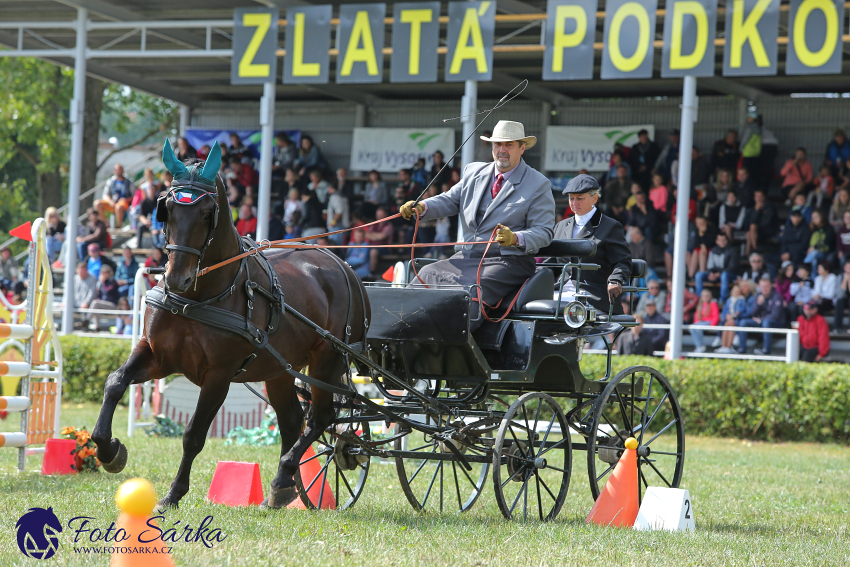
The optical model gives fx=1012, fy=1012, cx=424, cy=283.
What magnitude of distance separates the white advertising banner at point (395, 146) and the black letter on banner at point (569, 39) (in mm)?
7295

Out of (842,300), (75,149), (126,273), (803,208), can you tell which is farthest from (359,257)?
(842,300)

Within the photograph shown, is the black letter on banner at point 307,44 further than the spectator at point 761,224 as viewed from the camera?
No

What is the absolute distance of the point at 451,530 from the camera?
5852mm

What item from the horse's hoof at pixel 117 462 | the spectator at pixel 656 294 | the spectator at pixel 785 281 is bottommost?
the horse's hoof at pixel 117 462

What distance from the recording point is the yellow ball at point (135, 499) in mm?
3770

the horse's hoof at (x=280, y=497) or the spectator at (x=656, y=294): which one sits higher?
the spectator at (x=656, y=294)

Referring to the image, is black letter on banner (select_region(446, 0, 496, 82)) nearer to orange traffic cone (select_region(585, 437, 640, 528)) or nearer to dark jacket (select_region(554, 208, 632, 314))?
dark jacket (select_region(554, 208, 632, 314))

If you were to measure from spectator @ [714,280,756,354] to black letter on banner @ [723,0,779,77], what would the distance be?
4574mm

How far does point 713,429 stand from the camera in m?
14.0

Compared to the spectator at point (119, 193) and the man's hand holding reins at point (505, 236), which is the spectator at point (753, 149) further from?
the spectator at point (119, 193)

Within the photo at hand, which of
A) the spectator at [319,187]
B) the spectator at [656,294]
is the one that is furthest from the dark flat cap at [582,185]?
the spectator at [319,187]

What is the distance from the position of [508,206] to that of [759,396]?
815 centimetres

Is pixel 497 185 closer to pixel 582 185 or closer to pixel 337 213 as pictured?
pixel 582 185

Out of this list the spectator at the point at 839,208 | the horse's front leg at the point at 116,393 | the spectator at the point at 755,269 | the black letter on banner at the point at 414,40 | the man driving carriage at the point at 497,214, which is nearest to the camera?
the horse's front leg at the point at 116,393
